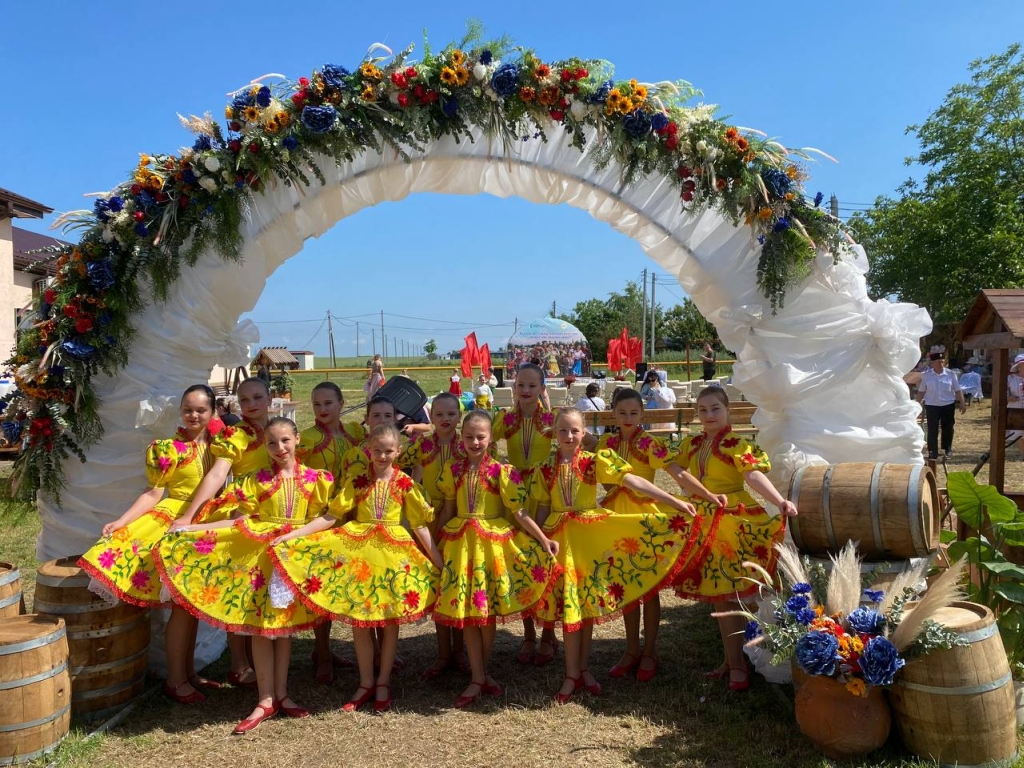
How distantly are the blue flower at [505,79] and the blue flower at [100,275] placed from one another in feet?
7.96

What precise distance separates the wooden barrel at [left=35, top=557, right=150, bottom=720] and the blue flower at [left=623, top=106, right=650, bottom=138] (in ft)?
12.3

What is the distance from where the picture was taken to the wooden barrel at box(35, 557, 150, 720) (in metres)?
3.78

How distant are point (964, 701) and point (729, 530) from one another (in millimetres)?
1336

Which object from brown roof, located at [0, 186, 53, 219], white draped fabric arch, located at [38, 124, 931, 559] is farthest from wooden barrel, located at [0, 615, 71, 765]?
brown roof, located at [0, 186, 53, 219]

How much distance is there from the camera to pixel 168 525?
161 inches

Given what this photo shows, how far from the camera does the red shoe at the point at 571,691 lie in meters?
4.07

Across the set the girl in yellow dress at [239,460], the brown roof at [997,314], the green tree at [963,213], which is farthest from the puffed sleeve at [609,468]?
the green tree at [963,213]

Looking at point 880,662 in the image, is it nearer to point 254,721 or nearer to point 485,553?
point 485,553

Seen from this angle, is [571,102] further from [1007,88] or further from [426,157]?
[1007,88]

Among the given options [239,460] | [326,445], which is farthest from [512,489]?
[239,460]

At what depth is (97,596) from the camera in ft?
12.5

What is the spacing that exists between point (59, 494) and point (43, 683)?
4.56 ft

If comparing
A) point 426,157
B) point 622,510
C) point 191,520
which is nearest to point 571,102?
point 426,157

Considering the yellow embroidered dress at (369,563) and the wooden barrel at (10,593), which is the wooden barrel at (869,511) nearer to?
the yellow embroidered dress at (369,563)
